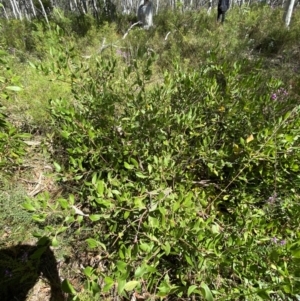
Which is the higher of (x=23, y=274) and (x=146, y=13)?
(x=146, y=13)

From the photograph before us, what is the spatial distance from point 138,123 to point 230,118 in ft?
2.36

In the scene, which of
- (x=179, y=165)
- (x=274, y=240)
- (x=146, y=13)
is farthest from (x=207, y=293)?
(x=146, y=13)

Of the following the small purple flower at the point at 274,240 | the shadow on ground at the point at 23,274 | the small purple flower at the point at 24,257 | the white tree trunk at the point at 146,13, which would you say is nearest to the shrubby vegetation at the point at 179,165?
the small purple flower at the point at 274,240

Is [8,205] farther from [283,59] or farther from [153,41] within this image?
[283,59]

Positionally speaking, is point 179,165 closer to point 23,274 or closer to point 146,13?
point 23,274

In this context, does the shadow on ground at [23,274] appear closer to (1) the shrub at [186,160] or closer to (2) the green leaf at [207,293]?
(1) the shrub at [186,160]

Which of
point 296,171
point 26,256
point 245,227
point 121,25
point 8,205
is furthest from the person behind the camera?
point 121,25

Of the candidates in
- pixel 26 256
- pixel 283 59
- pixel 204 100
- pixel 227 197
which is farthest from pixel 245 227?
pixel 283 59

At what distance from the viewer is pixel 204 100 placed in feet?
6.00

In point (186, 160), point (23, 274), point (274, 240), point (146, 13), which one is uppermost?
point (146, 13)

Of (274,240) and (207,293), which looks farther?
(274,240)

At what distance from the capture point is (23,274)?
186 cm

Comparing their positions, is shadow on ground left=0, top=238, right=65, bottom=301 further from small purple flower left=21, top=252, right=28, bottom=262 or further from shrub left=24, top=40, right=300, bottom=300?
shrub left=24, top=40, right=300, bottom=300

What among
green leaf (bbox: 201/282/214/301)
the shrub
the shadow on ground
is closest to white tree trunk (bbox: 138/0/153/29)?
the shrub
